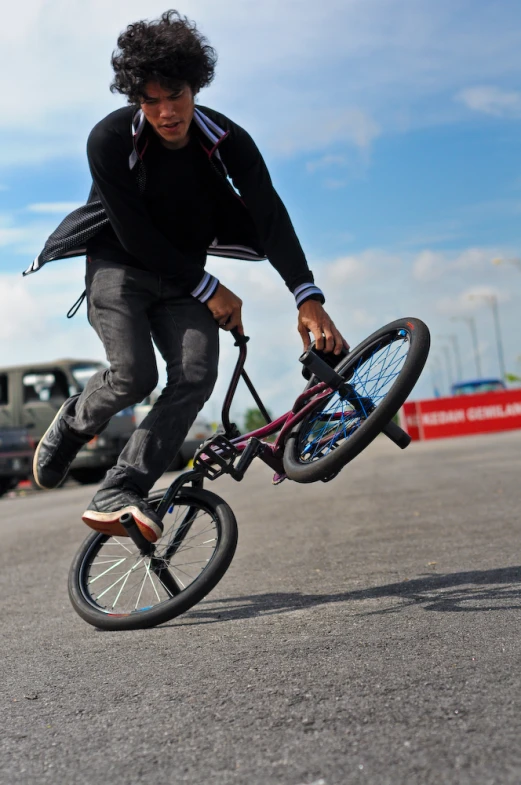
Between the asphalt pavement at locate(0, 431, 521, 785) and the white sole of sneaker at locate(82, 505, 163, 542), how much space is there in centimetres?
38

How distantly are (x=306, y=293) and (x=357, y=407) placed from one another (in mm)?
519

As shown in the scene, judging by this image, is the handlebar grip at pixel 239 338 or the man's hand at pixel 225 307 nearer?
the man's hand at pixel 225 307

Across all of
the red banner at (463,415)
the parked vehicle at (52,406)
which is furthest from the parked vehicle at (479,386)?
the parked vehicle at (52,406)

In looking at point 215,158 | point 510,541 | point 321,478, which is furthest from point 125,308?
point 510,541

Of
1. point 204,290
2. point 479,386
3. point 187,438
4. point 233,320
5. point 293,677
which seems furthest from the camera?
point 479,386

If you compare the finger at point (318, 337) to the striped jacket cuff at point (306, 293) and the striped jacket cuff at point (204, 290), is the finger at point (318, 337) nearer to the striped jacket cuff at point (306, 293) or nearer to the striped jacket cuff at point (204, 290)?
the striped jacket cuff at point (306, 293)

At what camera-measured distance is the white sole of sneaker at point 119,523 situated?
3707 millimetres

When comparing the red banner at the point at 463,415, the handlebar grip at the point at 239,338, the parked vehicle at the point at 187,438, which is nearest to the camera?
the handlebar grip at the point at 239,338

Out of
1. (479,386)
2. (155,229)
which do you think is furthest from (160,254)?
(479,386)

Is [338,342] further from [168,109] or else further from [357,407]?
[168,109]

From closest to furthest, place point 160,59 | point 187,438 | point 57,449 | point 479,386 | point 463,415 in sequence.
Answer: point 160,59
point 57,449
point 187,438
point 463,415
point 479,386

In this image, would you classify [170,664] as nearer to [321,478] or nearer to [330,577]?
[321,478]

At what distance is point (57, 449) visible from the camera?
4164mm

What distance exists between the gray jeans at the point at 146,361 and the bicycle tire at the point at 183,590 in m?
0.22
